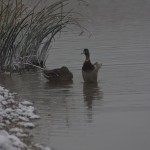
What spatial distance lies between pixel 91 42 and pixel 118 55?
4.49m

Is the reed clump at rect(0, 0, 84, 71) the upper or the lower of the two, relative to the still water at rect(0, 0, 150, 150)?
upper

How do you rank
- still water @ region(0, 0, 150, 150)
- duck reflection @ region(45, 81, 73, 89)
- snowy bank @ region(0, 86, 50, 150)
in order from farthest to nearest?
1. duck reflection @ region(45, 81, 73, 89)
2. still water @ region(0, 0, 150, 150)
3. snowy bank @ region(0, 86, 50, 150)

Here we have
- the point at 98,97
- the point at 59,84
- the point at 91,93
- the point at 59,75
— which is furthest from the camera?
the point at 59,75

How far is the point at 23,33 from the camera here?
677 inches

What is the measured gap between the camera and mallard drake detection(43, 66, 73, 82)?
15.0 m

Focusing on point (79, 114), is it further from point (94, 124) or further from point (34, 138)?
point (34, 138)

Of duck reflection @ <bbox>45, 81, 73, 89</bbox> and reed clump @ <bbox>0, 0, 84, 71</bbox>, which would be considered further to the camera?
reed clump @ <bbox>0, 0, 84, 71</bbox>

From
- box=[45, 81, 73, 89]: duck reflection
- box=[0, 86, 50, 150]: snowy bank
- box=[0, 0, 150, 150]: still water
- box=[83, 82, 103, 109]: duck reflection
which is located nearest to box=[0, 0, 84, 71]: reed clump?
box=[0, 0, 150, 150]: still water

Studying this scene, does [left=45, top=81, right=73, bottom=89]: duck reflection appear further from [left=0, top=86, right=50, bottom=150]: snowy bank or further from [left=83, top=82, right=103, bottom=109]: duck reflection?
[left=0, top=86, right=50, bottom=150]: snowy bank

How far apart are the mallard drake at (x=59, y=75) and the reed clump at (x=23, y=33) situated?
6.42ft

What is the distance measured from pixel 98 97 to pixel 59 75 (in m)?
→ 2.75

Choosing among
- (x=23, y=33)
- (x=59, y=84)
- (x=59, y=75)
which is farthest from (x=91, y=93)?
(x=23, y=33)

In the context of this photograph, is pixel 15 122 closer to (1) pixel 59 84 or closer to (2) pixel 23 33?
(1) pixel 59 84

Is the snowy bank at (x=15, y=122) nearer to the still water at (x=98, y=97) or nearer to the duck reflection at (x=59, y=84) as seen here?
the still water at (x=98, y=97)
